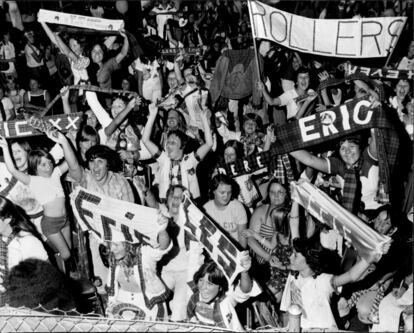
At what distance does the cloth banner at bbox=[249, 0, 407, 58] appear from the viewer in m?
7.85

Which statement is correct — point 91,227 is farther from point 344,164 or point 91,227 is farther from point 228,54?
point 228,54

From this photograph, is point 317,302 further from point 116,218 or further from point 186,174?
point 186,174

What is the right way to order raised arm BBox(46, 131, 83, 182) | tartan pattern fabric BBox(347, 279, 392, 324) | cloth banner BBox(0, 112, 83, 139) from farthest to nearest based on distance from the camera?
1. cloth banner BBox(0, 112, 83, 139)
2. raised arm BBox(46, 131, 83, 182)
3. tartan pattern fabric BBox(347, 279, 392, 324)

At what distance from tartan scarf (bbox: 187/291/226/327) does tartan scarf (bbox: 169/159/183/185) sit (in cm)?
158

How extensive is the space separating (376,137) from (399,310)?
6.86ft

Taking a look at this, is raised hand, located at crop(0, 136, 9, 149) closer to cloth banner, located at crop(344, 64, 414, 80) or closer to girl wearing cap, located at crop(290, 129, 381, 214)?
girl wearing cap, located at crop(290, 129, 381, 214)

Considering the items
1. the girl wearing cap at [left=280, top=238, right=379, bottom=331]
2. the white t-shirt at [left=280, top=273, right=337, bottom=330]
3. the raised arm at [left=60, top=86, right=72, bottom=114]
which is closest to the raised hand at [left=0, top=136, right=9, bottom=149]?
the raised arm at [left=60, top=86, right=72, bottom=114]

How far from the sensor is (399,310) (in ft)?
15.2

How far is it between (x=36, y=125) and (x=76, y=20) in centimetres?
294

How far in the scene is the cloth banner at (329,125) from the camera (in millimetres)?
6125

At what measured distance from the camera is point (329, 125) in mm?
6207

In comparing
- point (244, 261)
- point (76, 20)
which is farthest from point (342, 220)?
point (76, 20)

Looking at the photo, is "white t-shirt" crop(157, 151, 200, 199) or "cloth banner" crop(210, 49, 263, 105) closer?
"white t-shirt" crop(157, 151, 200, 199)

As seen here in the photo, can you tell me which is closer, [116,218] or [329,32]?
[116,218]
